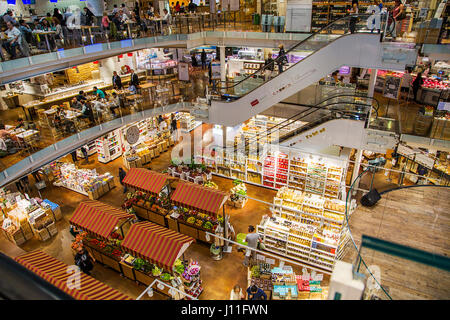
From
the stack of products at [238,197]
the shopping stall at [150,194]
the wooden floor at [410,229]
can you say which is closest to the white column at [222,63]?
the stack of products at [238,197]

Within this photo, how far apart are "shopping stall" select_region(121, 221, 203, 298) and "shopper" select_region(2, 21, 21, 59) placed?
649cm

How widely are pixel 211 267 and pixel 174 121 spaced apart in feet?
34.3

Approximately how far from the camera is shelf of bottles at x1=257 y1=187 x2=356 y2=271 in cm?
966

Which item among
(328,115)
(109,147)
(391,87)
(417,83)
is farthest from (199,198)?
(417,83)

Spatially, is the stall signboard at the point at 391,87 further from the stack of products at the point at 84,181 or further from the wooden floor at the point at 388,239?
the stack of products at the point at 84,181

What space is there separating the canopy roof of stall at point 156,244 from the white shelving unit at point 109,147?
806cm

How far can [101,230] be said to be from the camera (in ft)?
32.7

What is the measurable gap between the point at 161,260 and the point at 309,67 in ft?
27.5

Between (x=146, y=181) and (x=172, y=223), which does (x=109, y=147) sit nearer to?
(x=146, y=181)

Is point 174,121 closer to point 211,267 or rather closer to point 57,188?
point 57,188

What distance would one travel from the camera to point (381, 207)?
18.8 ft

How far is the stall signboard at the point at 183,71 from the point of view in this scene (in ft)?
55.9

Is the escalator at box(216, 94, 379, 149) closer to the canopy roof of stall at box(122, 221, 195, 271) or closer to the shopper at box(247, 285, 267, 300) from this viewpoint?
the canopy roof of stall at box(122, 221, 195, 271)
